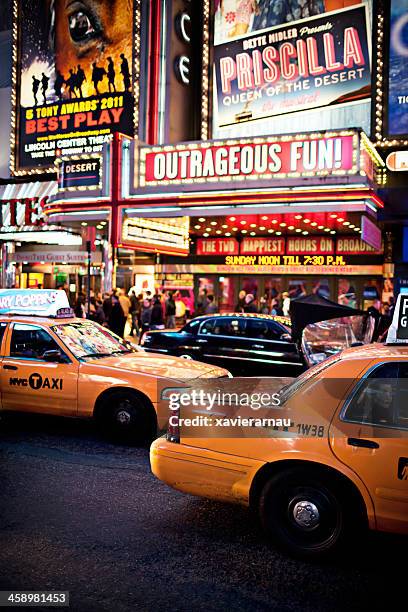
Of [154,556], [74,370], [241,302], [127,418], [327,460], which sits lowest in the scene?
[154,556]

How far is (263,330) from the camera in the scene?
11.5 m

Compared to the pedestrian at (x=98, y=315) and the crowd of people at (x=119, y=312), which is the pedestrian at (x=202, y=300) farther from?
the pedestrian at (x=98, y=315)

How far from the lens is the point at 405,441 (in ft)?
12.3

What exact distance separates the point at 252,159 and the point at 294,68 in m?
8.29

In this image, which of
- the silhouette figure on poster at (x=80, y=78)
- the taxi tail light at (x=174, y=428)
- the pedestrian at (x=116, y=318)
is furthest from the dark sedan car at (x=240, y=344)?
the silhouette figure on poster at (x=80, y=78)

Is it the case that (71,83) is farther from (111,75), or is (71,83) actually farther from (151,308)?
(151,308)

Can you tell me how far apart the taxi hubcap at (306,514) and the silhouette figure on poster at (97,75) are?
81.5 feet

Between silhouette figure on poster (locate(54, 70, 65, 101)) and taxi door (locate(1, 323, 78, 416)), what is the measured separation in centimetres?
2176

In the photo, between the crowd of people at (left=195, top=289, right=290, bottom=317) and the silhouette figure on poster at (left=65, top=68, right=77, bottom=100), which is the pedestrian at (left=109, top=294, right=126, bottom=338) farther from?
the silhouette figure on poster at (left=65, top=68, right=77, bottom=100)

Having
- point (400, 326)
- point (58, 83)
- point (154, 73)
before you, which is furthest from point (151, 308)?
point (58, 83)

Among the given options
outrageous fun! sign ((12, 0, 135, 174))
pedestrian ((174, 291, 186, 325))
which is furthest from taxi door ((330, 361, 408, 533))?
outrageous fun! sign ((12, 0, 135, 174))

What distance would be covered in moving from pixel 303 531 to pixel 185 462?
3.32 feet

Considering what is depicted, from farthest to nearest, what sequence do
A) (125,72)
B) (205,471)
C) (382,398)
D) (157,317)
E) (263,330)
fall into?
(125,72) → (157,317) → (263,330) → (205,471) → (382,398)

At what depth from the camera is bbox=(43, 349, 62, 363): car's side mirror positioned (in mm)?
7340
